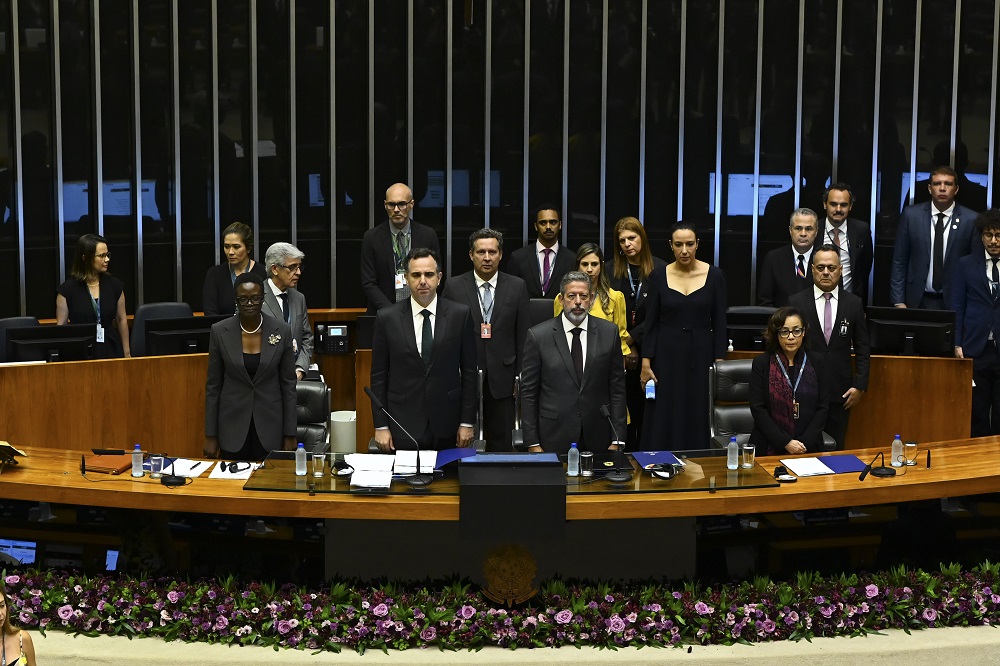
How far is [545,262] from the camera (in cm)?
721

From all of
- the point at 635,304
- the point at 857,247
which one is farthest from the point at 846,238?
the point at 635,304

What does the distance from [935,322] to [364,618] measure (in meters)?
3.65

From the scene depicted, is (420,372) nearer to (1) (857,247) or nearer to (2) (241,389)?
(2) (241,389)

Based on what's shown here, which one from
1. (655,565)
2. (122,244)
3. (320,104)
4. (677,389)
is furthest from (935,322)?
(122,244)

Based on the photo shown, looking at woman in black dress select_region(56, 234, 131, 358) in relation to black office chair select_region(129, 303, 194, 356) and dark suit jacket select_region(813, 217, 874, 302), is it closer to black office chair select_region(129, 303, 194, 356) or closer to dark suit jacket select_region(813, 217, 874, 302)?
black office chair select_region(129, 303, 194, 356)

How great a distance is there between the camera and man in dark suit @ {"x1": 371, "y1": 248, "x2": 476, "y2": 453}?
214 inches

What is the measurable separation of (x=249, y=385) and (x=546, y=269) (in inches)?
93.3

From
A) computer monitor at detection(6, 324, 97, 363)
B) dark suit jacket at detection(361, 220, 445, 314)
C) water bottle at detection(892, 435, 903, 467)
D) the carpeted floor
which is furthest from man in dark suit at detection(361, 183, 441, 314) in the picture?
water bottle at detection(892, 435, 903, 467)

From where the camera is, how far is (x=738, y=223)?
377 inches

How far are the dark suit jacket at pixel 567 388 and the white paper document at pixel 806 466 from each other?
0.73 metres

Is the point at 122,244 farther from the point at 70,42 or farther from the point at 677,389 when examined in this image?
the point at 677,389

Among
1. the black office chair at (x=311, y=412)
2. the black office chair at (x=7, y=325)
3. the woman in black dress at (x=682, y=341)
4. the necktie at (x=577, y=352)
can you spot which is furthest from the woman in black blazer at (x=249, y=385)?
the woman in black dress at (x=682, y=341)

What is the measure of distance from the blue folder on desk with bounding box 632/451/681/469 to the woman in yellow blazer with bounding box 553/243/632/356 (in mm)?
1612

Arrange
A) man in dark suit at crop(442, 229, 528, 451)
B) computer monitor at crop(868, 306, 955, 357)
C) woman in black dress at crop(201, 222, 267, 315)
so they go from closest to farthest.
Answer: man in dark suit at crop(442, 229, 528, 451)
computer monitor at crop(868, 306, 955, 357)
woman in black dress at crop(201, 222, 267, 315)
